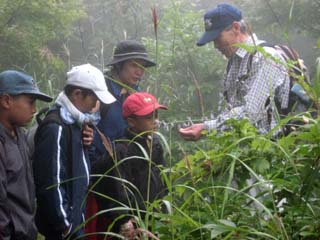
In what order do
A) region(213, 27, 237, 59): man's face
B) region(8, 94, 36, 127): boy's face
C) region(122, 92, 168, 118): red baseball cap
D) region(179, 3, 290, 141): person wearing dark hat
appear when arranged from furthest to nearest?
region(213, 27, 237, 59): man's face, region(122, 92, 168, 118): red baseball cap, region(8, 94, 36, 127): boy's face, region(179, 3, 290, 141): person wearing dark hat

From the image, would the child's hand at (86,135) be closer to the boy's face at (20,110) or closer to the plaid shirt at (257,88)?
the boy's face at (20,110)

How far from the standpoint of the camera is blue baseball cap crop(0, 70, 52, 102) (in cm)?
310

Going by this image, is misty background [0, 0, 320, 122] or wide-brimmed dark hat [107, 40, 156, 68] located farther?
misty background [0, 0, 320, 122]

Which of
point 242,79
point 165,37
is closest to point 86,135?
point 242,79

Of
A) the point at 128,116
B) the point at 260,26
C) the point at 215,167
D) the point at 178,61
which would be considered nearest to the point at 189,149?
the point at 178,61

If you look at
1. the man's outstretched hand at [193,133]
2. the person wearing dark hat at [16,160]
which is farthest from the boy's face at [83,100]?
the man's outstretched hand at [193,133]

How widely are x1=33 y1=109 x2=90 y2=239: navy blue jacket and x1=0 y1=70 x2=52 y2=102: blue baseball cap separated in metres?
0.22

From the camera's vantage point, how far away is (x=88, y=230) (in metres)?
3.29

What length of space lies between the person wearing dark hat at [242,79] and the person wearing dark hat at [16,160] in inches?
34.2

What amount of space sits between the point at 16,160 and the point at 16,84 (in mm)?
459

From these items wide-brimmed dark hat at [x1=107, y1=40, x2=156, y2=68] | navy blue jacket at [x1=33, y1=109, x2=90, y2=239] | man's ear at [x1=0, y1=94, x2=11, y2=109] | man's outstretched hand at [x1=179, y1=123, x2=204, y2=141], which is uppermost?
wide-brimmed dark hat at [x1=107, y1=40, x2=156, y2=68]

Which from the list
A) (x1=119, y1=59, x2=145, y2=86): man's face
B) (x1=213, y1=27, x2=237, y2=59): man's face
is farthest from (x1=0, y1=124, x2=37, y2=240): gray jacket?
(x1=213, y1=27, x2=237, y2=59): man's face

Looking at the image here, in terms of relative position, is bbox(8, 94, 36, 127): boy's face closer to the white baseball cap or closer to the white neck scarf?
the white neck scarf

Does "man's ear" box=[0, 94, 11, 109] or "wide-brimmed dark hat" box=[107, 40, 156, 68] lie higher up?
"wide-brimmed dark hat" box=[107, 40, 156, 68]
